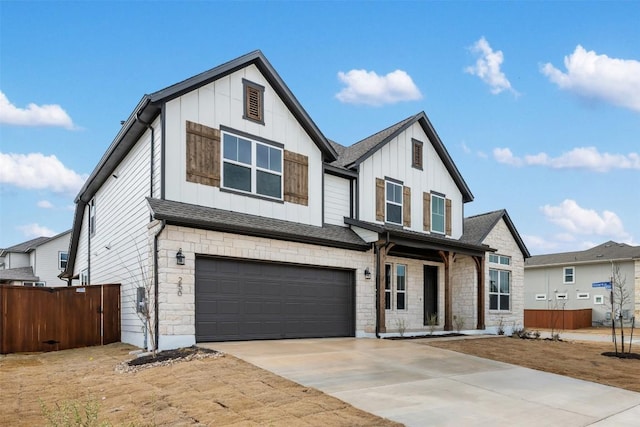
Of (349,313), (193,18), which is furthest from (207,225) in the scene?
(193,18)

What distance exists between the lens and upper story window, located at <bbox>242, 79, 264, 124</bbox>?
14238 millimetres

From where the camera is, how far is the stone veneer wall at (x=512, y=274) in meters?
20.3

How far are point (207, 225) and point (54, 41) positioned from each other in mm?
9858

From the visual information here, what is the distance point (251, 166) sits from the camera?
1412 centimetres

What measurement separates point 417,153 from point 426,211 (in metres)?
2.33

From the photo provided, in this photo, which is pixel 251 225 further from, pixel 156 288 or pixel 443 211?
pixel 443 211

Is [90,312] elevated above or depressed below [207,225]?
below

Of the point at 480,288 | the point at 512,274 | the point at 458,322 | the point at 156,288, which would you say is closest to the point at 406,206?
the point at 480,288

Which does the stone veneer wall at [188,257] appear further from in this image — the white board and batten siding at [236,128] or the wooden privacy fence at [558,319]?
the wooden privacy fence at [558,319]

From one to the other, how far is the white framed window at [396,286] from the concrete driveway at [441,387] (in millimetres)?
5699

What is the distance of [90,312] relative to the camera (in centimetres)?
1399

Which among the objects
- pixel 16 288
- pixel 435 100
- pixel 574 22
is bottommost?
pixel 16 288

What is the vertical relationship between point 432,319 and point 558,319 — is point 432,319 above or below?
above

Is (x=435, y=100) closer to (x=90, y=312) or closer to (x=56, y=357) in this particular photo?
(x=90, y=312)
